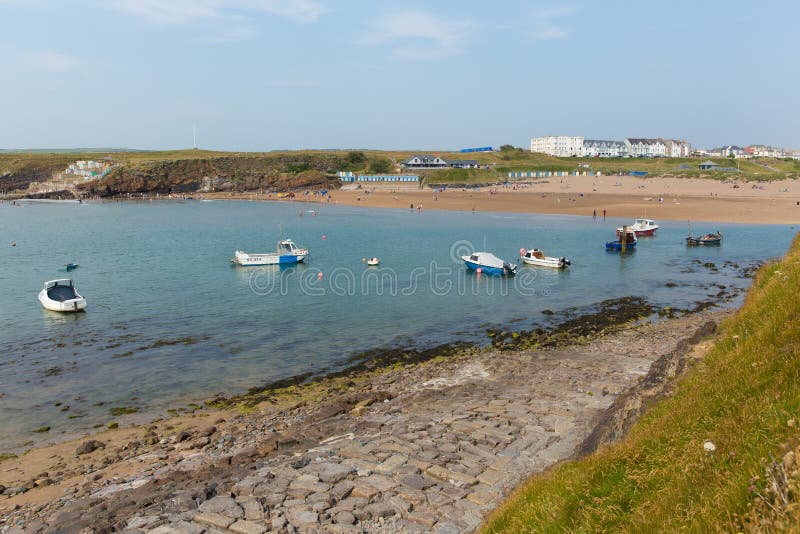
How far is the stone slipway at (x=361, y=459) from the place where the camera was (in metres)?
10.6

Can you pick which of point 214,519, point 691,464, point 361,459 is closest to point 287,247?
point 361,459

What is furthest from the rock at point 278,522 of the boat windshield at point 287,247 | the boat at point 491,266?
the boat windshield at point 287,247

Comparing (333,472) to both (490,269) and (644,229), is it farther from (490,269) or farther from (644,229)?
(644,229)

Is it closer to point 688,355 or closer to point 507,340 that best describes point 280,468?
point 688,355

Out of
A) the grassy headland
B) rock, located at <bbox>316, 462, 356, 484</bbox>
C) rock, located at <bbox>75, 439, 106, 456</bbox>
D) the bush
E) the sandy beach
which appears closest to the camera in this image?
rock, located at <bbox>316, 462, 356, 484</bbox>

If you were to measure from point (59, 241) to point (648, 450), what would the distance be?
2825 inches

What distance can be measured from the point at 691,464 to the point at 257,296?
34.1 meters

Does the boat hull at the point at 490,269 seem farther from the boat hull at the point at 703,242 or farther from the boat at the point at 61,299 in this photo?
the boat at the point at 61,299

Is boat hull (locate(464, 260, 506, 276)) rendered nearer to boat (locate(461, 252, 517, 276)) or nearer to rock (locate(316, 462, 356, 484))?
boat (locate(461, 252, 517, 276))

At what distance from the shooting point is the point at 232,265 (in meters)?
50.1

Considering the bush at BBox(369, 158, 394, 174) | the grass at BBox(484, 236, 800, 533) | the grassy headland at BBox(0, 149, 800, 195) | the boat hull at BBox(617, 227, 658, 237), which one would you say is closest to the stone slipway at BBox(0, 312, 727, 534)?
the grass at BBox(484, 236, 800, 533)

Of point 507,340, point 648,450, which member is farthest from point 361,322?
point 648,450

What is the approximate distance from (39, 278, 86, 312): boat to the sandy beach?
72.5 metres

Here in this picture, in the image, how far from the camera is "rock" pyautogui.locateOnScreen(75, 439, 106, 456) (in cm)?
1652
